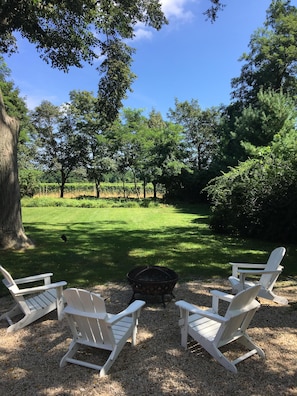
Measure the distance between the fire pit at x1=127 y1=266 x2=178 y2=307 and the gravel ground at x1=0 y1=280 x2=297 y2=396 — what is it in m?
0.38

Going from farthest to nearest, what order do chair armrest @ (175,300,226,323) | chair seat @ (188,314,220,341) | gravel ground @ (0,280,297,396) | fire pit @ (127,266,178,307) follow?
1. fire pit @ (127,266,178,307)
2. chair seat @ (188,314,220,341)
3. chair armrest @ (175,300,226,323)
4. gravel ground @ (0,280,297,396)

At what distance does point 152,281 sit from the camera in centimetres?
471

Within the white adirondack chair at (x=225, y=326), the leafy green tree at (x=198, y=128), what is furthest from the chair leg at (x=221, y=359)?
the leafy green tree at (x=198, y=128)

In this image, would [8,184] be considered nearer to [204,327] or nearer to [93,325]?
[93,325]

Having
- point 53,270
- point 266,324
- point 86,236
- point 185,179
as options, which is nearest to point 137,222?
point 86,236

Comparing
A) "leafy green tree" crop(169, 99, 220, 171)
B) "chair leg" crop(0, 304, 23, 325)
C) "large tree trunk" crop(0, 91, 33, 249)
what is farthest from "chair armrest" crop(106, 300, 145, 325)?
"leafy green tree" crop(169, 99, 220, 171)

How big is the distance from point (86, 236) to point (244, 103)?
23727 millimetres

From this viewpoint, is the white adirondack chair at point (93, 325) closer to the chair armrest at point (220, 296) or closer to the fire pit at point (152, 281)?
the chair armrest at point (220, 296)

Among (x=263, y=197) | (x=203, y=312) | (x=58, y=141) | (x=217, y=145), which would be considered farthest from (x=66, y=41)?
(x=58, y=141)

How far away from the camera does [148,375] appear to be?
3.00 meters

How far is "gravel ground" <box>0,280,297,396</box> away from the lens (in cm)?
280

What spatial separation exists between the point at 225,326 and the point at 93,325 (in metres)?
1.35

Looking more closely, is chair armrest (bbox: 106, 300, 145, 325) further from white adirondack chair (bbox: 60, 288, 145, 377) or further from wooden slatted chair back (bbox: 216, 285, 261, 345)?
wooden slatted chair back (bbox: 216, 285, 261, 345)

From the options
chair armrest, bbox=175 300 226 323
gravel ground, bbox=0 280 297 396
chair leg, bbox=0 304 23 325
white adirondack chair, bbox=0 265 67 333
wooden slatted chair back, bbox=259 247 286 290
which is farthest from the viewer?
wooden slatted chair back, bbox=259 247 286 290
